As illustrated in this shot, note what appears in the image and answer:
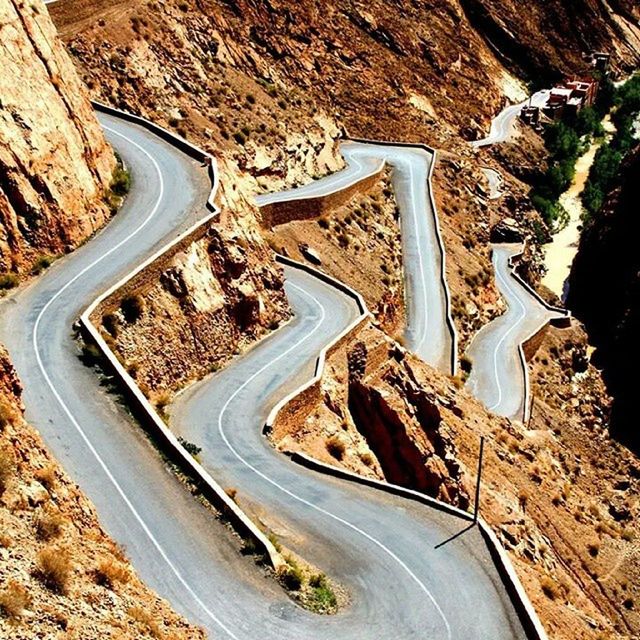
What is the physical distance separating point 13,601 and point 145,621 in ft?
6.51

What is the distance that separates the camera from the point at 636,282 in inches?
2244

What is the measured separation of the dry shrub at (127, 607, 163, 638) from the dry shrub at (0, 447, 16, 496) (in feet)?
8.21

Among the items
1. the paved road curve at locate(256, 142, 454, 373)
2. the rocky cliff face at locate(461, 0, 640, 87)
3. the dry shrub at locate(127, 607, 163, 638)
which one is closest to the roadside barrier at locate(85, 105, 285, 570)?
the dry shrub at locate(127, 607, 163, 638)

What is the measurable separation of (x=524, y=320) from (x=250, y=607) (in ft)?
114

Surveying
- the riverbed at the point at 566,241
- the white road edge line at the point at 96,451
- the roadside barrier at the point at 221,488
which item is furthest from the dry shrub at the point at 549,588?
the riverbed at the point at 566,241

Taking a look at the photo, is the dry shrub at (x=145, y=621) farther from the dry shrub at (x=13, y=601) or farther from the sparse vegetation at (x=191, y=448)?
the sparse vegetation at (x=191, y=448)

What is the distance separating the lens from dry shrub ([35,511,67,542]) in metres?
12.6

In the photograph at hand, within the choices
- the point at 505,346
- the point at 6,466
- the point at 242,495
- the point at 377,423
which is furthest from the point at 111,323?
the point at 505,346

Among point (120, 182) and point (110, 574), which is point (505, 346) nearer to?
point (120, 182)

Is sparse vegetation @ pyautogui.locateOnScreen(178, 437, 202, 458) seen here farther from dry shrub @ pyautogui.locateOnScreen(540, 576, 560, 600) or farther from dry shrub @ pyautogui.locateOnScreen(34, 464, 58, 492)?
dry shrub @ pyautogui.locateOnScreen(540, 576, 560, 600)

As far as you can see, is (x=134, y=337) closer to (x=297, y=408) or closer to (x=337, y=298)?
(x=297, y=408)

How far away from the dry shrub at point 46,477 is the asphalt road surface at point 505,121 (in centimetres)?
5881

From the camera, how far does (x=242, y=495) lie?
20625 millimetres

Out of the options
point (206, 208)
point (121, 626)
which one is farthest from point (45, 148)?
point (121, 626)
